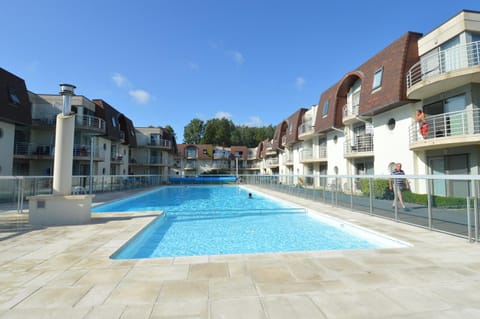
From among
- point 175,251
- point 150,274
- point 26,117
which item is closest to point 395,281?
point 150,274

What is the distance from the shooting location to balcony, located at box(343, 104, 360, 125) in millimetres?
15392

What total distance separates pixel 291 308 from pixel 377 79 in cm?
1438

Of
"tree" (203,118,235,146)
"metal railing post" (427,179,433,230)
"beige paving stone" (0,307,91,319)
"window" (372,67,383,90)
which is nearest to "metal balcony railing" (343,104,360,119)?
"window" (372,67,383,90)

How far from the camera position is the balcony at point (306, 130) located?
820 inches

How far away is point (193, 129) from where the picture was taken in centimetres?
5622

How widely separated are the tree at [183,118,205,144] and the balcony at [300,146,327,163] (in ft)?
121

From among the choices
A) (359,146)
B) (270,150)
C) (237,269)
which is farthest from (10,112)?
(270,150)

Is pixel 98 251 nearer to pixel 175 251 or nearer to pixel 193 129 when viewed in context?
pixel 175 251

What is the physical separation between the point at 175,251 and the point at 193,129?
52.5 m

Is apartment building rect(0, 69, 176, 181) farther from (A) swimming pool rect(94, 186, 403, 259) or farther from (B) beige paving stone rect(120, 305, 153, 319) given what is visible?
(B) beige paving stone rect(120, 305, 153, 319)

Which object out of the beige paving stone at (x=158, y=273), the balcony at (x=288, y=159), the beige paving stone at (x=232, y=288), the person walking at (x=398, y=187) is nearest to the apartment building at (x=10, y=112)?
the beige paving stone at (x=158, y=273)

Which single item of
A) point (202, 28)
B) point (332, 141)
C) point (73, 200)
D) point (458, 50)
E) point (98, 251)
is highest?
point (202, 28)

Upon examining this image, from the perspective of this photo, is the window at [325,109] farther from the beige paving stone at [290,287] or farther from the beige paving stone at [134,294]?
the beige paving stone at [134,294]

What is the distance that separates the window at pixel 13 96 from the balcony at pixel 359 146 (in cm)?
2120
